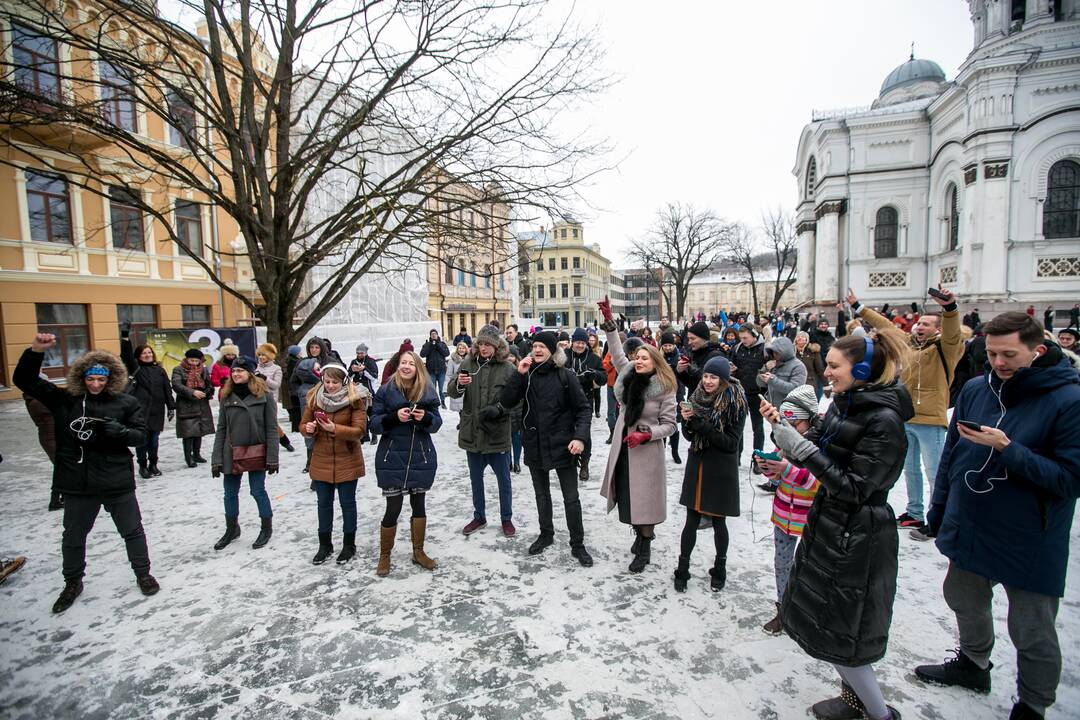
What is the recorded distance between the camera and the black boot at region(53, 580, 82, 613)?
3.84 meters

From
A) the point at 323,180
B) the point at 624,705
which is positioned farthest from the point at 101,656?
the point at 323,180

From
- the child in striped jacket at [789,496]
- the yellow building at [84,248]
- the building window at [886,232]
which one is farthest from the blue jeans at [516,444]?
the building window at [886,232]

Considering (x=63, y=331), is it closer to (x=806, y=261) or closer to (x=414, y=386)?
(x=414, y=386)

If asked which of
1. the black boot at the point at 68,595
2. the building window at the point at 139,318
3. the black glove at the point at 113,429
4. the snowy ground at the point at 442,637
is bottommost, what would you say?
the snowy ground at the point at 442,637

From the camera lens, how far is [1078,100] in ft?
78.4

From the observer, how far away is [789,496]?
10.8ft

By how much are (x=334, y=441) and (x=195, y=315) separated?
60.5ft

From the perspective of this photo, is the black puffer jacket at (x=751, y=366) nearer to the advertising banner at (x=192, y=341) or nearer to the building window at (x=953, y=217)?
the advertising banner at (x=192, y=341)

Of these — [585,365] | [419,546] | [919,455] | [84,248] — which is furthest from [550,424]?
[84,248]

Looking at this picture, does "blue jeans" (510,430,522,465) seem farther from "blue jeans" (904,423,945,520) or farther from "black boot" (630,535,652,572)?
"blue jeans" (904,423,945,520)

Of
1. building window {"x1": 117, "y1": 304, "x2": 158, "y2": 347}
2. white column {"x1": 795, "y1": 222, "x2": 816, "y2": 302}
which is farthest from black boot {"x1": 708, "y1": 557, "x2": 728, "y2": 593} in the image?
white column {"x1": 795, "y1": 222, "x2": 816, "y2": 302}

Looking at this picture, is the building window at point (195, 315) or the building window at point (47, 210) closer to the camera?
the building window at point (47, 210)

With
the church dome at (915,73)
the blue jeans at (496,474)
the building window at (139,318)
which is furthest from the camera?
the church dome at (915,73)

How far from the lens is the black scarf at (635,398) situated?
13.9 ft
